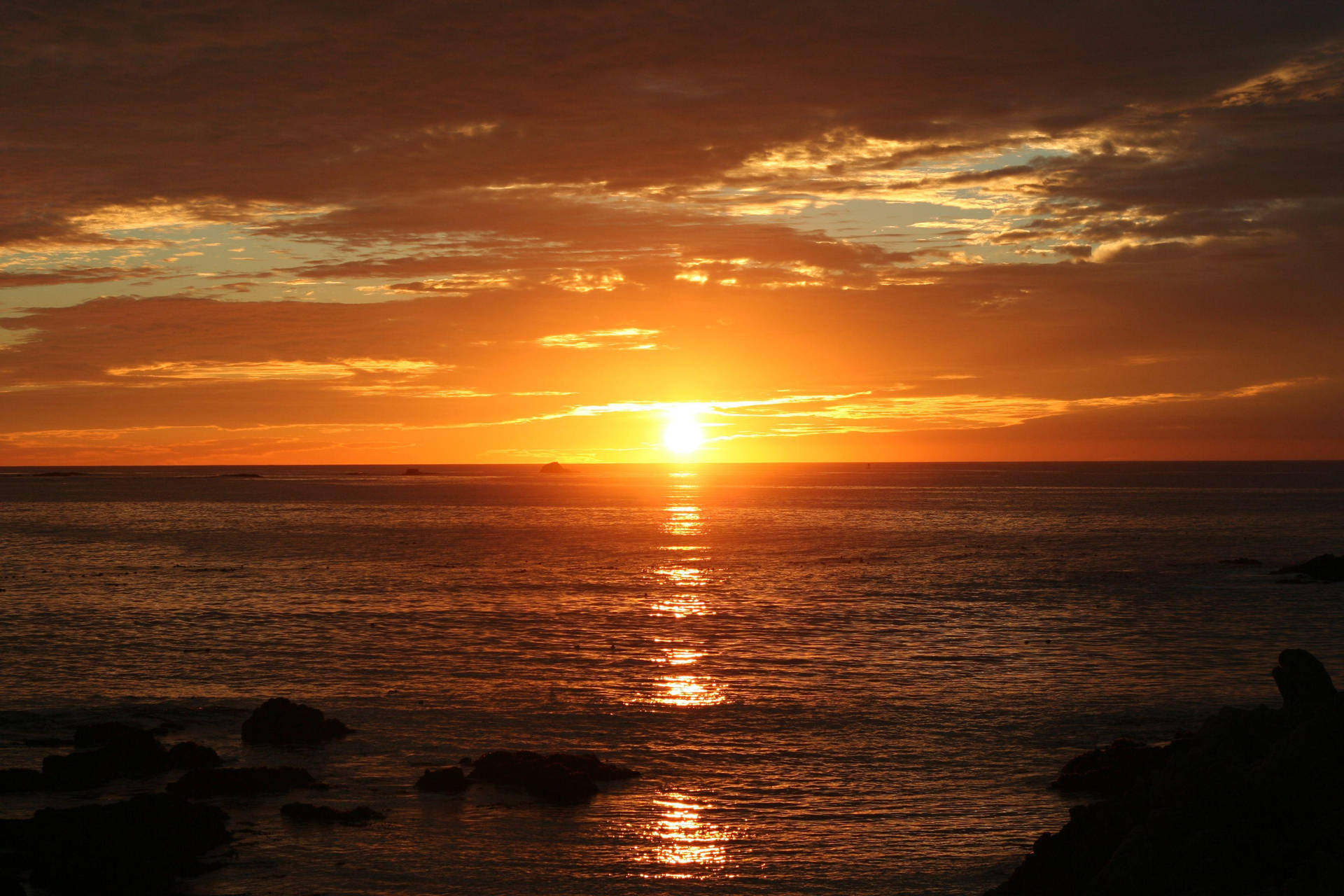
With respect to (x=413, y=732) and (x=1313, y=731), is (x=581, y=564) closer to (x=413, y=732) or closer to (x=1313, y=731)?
(x=413, y=732)

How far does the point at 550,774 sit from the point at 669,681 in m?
12.3

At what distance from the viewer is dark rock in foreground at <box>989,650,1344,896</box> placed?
46.1ft

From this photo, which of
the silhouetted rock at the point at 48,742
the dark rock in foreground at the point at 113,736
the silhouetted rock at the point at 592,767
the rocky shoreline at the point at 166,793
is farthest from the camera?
the silhouetted rock at the point at 48,742

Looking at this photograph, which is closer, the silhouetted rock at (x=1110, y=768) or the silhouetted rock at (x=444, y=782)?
the silhouetted rock at (x=1110, y=768)

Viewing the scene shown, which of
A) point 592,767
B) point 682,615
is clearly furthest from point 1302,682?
point 682,615

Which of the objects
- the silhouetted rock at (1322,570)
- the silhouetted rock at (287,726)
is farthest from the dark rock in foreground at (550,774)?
the silhouetted rock at (1322,570)

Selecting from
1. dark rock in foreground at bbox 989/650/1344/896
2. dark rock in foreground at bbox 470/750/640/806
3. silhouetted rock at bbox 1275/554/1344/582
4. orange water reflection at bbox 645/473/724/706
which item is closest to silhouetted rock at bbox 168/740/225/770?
dark rock in foreground at bbox 470/750/640/806

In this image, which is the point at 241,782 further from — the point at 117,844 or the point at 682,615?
the point at 682,615

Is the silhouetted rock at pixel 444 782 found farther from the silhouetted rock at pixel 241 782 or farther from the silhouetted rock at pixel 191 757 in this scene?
the silhouetted rock at pixel 191 757

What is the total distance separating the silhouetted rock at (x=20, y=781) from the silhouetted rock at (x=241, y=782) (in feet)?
9.13

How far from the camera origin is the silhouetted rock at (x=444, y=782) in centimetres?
2317

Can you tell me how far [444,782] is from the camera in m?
23.3

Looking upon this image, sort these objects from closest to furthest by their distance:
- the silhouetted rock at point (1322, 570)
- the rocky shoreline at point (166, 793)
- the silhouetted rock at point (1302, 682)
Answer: the silhouetted rock at point (1302, 682) < the rocky shoreline at point (166, 793) < the silhouetted rock at point (1322, 570)

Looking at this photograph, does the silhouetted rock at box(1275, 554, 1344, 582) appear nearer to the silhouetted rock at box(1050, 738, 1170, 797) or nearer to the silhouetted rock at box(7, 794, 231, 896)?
the silhouetted rock at box(1050, 738, 1170, 797)
